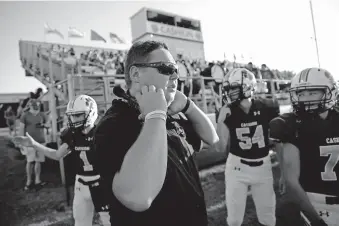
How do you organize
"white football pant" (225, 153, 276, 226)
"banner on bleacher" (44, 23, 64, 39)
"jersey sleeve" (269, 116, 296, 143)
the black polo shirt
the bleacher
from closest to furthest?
the black polo shirt
"jersey sleeve" (269, 116, 296, 143)
"white football pant" (225, 153, 276, 226)
the bleacher
"banner on bleacher" (44, 23, 64, 39)

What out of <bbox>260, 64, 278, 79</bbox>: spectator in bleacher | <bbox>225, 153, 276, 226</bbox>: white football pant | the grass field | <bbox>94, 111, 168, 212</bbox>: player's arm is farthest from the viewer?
<bbox>260, 64, 278, 79</bbox>: spectator in bleacher

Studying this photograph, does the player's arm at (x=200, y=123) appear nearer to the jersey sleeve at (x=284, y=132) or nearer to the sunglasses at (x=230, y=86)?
the jersey sleeve at (x=284, y=132)

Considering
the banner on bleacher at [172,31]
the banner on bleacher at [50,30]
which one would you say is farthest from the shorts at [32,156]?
the banner on bleacher at [172,31]

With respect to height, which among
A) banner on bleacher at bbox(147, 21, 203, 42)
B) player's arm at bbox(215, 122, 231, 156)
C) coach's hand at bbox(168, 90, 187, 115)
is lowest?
player's arm at bbox(215, 122, 231, 156)

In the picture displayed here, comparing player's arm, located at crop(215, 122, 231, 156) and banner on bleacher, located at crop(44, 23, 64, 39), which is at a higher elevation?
banner on bleacher, located at crop(44, 23, 64, 39)

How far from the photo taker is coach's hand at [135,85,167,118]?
1.18 meters

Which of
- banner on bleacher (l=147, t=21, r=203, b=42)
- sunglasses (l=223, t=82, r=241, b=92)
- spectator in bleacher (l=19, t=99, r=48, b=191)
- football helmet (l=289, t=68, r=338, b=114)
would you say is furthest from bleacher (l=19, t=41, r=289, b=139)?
banner on bleacher (l=147, t=21, r=203, b=42)

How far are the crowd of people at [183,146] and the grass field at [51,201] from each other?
1.05m

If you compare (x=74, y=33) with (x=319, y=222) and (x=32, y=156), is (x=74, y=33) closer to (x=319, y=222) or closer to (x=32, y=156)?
(x=32, y=156)

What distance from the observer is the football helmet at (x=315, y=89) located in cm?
234

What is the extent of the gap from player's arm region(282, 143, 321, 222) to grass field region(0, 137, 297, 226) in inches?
97.5

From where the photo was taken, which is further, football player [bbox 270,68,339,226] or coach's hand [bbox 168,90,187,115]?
football player [bbox 270,68,339,226]

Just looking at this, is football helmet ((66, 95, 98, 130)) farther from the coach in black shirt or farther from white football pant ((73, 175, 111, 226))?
the coach in black shirt

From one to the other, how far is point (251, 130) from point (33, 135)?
625 cm
